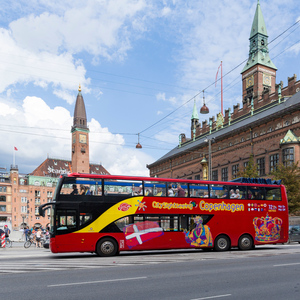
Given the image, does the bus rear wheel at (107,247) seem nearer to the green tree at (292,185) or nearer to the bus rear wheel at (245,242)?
the bus rear wheel at (245,242)

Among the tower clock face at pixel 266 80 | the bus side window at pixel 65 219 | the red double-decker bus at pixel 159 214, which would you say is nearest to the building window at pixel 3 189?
the tower clock face at pixel 266 80

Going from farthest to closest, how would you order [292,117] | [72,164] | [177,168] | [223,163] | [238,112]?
[72,164] < [177,168] < [238,112] < [223,163] < [292,117]

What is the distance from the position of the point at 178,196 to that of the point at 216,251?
3.39m

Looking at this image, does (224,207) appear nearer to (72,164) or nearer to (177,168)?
(177,168)

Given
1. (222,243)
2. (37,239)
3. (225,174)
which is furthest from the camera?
(225,174)

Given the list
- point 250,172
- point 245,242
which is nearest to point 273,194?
point 245,242

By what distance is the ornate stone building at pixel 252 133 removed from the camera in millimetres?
45062

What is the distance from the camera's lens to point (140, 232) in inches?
696

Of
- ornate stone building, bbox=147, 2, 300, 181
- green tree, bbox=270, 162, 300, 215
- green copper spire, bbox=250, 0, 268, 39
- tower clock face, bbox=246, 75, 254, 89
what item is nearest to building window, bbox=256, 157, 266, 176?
ornate stone building, bbox=147, 2, 300, 181

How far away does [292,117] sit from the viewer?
145 ft

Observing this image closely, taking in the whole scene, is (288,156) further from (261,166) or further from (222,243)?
(222,243)

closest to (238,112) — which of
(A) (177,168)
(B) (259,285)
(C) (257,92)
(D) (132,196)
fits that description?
(C) (257,92)

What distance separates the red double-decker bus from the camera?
16.8 metres

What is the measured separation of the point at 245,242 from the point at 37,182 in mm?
105797
